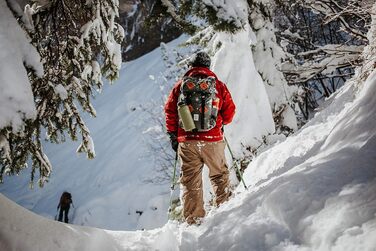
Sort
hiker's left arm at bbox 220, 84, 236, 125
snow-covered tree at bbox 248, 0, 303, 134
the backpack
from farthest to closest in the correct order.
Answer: snow-covered tree at bbox 248, 0, 303, 134 < hiker's left arm at bbox 220, 84, 236, 125 < the backpack

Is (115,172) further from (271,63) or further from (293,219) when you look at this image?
(293,219)

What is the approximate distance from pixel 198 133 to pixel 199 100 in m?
0.38

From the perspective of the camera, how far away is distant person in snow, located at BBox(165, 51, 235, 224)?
3.65 metres

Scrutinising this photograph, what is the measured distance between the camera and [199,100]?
3732 mm

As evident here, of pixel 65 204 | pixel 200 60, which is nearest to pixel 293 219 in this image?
pixel 200 60

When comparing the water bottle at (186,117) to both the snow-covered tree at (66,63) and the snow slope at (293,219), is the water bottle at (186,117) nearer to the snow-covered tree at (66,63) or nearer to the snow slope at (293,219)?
the snow slope at (293,219)

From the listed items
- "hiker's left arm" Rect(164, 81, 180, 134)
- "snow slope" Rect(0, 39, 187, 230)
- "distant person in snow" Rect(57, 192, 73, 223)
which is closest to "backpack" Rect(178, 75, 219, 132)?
"hiker's left arm" Rect(164, 81, 180, 134)

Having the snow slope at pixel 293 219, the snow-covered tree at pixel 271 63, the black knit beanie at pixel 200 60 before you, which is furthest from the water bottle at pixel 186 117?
the snow-covered tree at pixel 271 63

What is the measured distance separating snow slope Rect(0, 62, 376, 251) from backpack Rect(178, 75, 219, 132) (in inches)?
49.7

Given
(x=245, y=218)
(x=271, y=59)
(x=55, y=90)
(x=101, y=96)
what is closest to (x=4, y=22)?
(x=55, y=90)

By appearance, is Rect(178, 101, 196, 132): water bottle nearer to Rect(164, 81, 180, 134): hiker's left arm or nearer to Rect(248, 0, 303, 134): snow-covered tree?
Rect(164, 81, 180, 134): hiker's left arm

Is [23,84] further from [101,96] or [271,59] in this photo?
[101,96]

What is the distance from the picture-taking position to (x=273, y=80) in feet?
24.2

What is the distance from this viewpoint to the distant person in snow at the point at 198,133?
144 inches
